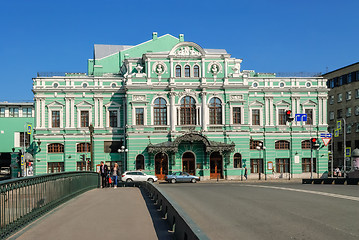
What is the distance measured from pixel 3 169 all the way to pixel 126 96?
3829 cm

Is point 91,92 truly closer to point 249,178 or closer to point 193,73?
point 193,73

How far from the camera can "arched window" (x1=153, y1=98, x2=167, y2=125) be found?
54562 mm

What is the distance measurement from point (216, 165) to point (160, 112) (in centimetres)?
897

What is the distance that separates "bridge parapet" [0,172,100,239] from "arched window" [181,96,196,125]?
36.5m

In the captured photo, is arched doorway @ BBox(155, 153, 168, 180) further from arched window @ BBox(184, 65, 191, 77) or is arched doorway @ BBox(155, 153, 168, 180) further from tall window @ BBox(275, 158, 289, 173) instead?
tall window @ BBox(275, 158, 289, 173)

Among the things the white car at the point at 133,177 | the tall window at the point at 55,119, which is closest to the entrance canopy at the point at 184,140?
the white car at the point at 133,177

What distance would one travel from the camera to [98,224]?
38.6 feet

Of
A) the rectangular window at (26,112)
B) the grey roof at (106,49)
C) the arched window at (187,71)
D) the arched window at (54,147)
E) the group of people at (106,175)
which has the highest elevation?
the grey roof at (106,49)

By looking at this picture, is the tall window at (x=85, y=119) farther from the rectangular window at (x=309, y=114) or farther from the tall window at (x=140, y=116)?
the rectangular window at (x=309, y=114)

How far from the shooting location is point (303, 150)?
192 ft

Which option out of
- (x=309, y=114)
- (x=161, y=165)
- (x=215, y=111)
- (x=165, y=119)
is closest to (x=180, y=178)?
(x=161, y=165)

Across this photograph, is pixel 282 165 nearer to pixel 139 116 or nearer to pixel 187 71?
pixel 187 71

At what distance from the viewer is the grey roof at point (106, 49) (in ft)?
221

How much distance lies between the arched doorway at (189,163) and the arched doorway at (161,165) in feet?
6.82
